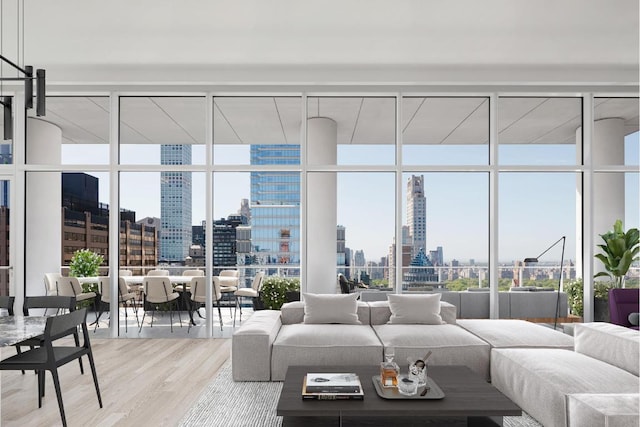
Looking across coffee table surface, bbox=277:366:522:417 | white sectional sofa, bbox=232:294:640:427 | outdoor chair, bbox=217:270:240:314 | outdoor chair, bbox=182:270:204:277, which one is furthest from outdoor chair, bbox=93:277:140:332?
coffee table surface, bbox=277:366:522:417

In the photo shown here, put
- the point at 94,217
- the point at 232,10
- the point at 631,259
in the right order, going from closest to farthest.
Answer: the point at 232,10 → the point at 631,259 → the point at 94,217

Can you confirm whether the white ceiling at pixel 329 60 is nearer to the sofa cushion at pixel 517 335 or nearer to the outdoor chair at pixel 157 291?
the outdoor chair at pixel 157 291

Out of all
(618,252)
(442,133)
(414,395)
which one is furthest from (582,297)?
(414,395)

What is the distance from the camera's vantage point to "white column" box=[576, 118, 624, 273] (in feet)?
21.6

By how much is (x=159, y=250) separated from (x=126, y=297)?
80 cm

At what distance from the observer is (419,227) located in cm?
659

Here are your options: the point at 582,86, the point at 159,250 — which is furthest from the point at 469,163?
the point at 159,250

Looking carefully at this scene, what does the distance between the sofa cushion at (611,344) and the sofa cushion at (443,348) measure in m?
0.80

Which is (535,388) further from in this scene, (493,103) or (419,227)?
(493,103)

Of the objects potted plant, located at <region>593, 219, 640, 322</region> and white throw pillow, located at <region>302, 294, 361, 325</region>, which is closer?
white throw pillow, located at <region>302, 294, 361, 325</region>

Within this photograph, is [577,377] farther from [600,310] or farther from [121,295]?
[121,295]

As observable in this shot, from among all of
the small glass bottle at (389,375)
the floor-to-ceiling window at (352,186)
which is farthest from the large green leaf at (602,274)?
the small glass bottle at (389,375)

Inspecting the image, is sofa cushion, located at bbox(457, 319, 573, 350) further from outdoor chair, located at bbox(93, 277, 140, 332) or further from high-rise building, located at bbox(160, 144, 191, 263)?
outdoor chair, located at bbox(93, 277, 140, 332)

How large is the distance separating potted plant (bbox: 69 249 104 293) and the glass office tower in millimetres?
2197
